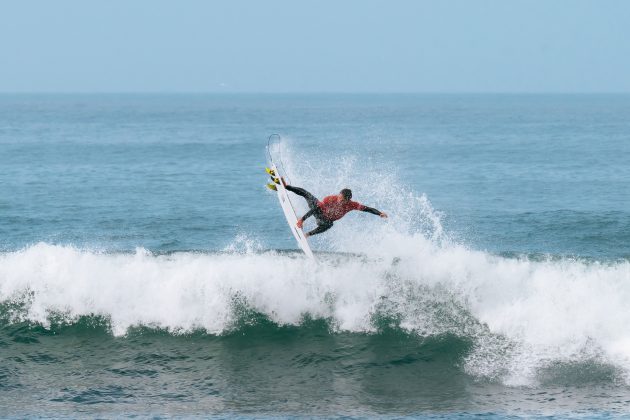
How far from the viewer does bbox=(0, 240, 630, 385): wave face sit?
616 inches

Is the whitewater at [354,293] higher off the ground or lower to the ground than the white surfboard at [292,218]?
lower

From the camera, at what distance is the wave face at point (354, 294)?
15641mm

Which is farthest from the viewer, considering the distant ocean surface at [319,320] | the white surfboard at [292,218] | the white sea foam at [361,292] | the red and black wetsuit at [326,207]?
the white surfboard at [292,218]

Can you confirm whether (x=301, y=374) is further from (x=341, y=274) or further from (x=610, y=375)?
(x=610, y=375)

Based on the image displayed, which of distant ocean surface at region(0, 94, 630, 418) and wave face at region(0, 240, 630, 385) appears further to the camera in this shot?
wave face at region(0, 240, 630, 385)

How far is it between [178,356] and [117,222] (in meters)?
14.1

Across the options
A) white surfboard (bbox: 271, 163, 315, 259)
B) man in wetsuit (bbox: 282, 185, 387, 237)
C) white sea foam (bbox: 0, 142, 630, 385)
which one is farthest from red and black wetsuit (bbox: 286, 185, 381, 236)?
white sea foam (bbox: 0, 142, 630, 385)

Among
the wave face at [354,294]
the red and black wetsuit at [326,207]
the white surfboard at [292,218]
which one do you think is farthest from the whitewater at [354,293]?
the red and black wetsuit at [326,207]

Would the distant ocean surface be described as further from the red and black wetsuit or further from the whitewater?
the red and black wetsuit

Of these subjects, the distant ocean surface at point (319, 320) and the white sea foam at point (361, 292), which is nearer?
the distant ocean surface at point (319, 320)

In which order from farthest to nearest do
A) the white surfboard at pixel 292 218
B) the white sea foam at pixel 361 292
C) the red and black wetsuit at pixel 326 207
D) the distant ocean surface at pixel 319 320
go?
1. the white surfboard at pixel 292 218
2. the red and black wetsuit at pixel 326 207
3. the white sea foam at pixel 361 292
4. the distant ocean surface at pixel 319 320

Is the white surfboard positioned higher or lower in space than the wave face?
higher

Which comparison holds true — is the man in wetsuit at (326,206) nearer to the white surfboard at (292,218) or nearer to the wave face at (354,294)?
the white surfboard at (292,218)

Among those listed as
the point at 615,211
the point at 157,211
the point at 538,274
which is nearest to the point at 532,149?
the point at 615,211
